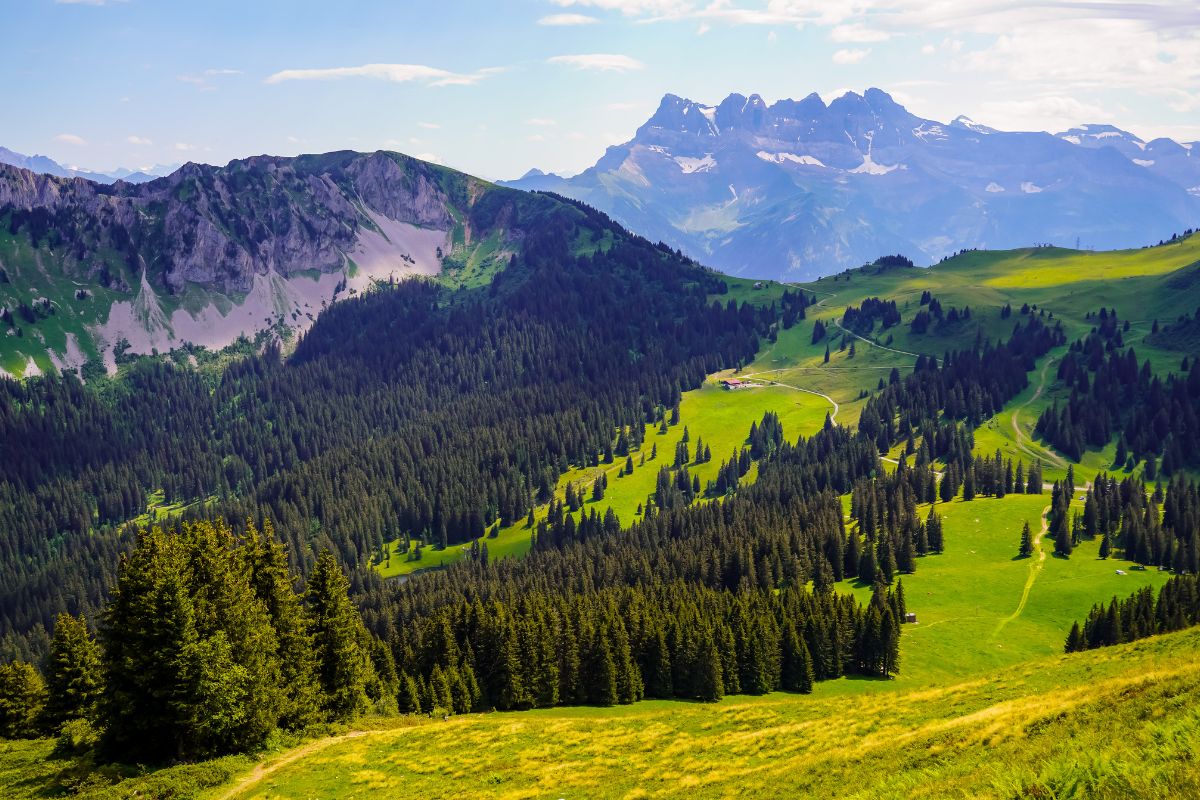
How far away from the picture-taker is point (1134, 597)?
120m

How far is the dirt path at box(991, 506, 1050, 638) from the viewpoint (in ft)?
425

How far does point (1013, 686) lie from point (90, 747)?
6465cm

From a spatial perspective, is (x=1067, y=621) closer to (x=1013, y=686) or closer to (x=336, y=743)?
(x=1013, y=686)

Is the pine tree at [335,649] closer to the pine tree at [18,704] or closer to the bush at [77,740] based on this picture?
the bush at [77,740]

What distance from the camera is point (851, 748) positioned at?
1628 inches

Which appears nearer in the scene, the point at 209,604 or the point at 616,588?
the point at 209,604

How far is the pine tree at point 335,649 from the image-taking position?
6525 cm

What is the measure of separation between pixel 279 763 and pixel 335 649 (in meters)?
17.1

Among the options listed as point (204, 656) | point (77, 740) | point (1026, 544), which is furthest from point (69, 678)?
point (1026, 544)

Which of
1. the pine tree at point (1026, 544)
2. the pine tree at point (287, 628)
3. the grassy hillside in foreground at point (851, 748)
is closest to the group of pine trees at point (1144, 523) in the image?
the pine tree at point (1026, 544)

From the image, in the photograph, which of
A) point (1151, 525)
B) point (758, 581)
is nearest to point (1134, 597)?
point (1151, 525)

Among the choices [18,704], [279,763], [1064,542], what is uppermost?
[279,763]

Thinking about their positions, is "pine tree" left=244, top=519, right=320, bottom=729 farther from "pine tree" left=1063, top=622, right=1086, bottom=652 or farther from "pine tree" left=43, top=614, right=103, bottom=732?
"pine tree" left=1063, top=622, right=1086, bottom=652

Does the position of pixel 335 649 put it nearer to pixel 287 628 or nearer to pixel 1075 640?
pixel 287 628
